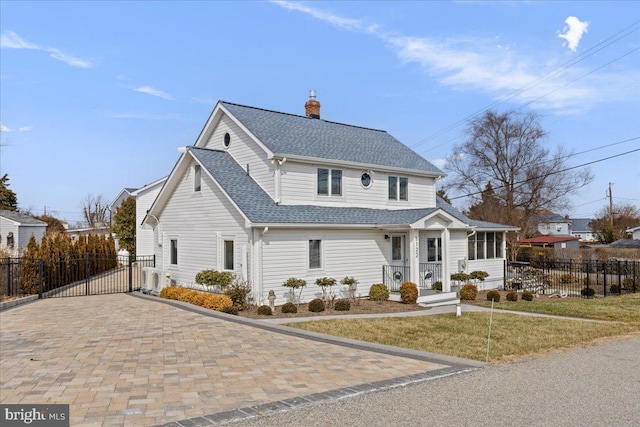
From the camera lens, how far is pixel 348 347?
375 inches

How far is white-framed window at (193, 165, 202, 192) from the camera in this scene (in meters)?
18.9

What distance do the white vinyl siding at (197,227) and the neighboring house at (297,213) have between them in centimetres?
4

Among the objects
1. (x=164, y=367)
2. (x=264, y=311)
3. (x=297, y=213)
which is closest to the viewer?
(x=164, y=367)

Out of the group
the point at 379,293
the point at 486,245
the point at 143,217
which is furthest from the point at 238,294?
the point at 143,217

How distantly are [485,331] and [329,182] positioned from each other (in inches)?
382

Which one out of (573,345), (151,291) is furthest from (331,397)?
(151,291)

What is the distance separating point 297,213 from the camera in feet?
56.3

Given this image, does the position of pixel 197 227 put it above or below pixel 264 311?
above

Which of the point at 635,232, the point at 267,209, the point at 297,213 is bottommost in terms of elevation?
the point at 635,232

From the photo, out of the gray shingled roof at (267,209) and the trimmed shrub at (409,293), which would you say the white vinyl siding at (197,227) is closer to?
the gray shingled roof at (267,209)

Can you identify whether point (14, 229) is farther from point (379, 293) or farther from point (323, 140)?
point (379, 293)

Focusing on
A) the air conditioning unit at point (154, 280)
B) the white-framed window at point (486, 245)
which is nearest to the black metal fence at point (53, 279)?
the air conditioning unit at point (154, 280)

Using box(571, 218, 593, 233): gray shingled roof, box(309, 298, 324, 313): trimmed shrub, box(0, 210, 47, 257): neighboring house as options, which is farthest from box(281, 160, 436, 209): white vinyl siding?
box(571, 218, 593, 233): gray shingled roof

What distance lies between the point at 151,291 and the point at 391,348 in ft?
45.1
